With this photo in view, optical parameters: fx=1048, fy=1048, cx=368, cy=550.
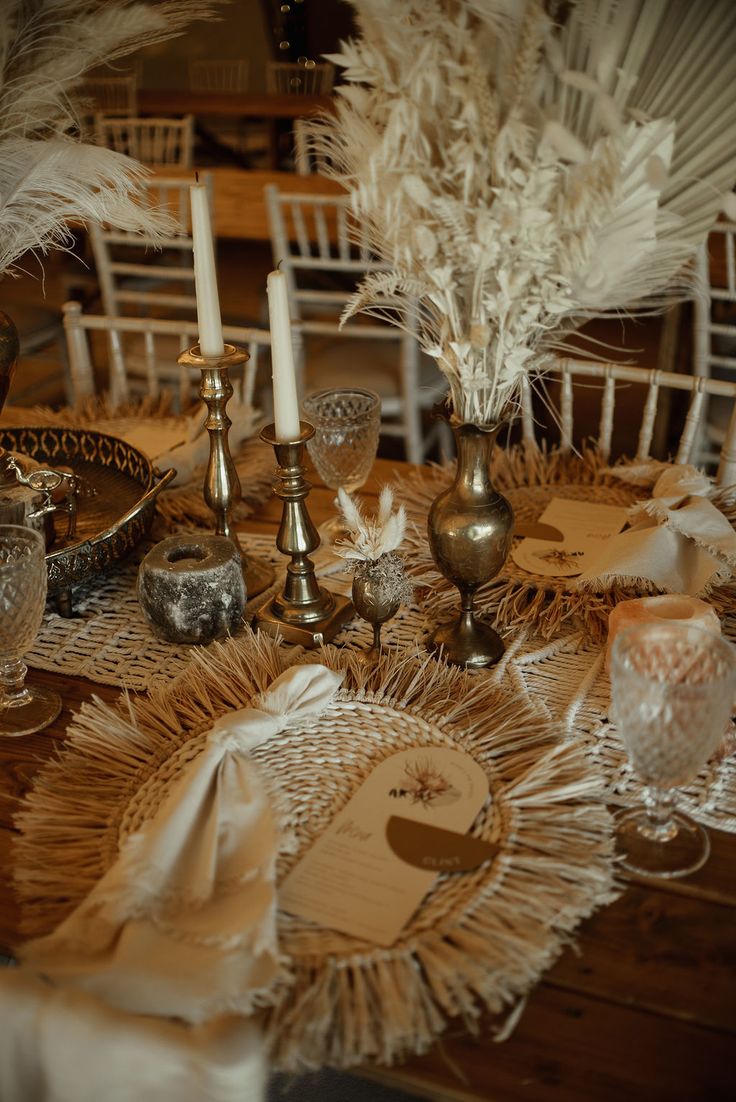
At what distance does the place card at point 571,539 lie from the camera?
1113 millimetres

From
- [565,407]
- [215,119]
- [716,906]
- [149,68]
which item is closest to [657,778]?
[716,906]

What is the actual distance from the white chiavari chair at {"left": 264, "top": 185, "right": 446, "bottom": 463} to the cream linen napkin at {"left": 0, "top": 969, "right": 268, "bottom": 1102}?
5.30 ft

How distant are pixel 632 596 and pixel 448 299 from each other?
385 mm

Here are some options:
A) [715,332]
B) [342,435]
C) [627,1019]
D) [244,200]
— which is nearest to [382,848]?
[627,1019]

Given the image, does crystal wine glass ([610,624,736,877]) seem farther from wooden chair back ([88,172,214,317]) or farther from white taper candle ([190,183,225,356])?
wooden chair back ([88,172,214,317])

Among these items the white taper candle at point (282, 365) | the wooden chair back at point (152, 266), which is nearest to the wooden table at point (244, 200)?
the wooden chair back at point (152, 266)

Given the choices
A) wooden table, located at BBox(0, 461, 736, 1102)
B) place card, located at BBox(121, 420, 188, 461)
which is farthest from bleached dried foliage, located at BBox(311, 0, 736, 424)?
place card, located at BBox(121, 420, 188, 461)

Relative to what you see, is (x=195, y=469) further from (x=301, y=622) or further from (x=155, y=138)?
(x=155, y=138)

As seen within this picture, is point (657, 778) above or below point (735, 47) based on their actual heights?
below

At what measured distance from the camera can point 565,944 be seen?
69 centimetres

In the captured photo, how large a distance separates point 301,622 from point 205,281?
1.14 ft

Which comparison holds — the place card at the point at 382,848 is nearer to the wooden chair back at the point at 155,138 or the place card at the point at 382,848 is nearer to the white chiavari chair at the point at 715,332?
the white chiavari chair at the point at 715,332

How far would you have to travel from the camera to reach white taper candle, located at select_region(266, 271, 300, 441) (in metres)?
0.94

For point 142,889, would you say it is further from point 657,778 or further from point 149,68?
point 149,68
